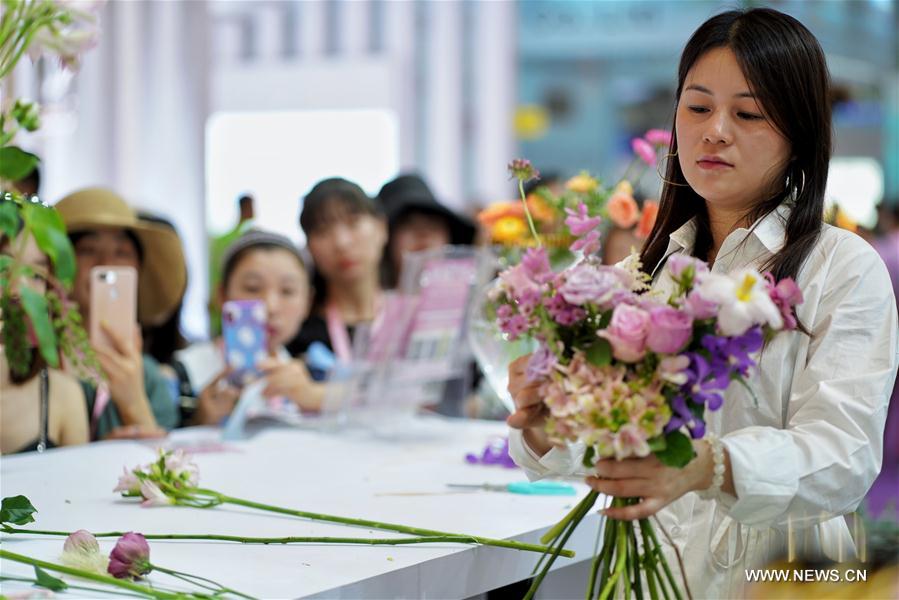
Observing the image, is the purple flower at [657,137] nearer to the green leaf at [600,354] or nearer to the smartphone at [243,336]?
the smartphone at [243,336]

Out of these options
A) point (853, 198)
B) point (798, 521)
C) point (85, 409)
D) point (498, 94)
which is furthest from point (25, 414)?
point (853, 198)

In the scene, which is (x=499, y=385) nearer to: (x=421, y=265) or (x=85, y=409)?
(x=421, y=265)

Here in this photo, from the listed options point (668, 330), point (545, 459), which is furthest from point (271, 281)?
point (668, 330)

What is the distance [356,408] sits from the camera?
253 cm

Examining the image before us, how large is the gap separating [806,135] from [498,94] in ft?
17.2

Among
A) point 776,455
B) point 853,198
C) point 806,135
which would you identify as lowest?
point 853,198

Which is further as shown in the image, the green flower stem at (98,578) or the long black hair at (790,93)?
the long black hair at (790,93)

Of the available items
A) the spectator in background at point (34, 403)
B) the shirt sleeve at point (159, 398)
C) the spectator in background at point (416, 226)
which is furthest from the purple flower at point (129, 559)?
the spectator in background at point (416, 226)

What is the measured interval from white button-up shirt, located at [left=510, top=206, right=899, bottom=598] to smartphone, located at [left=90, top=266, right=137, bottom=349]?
4.12 feet

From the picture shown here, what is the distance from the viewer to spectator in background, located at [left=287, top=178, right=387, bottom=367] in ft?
10.8

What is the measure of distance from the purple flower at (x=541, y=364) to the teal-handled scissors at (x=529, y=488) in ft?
2.23

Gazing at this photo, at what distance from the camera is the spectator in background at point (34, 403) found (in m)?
2.22

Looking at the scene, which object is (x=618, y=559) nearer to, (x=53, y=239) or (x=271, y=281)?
(x=53, y=239)

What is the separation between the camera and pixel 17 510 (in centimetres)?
142
